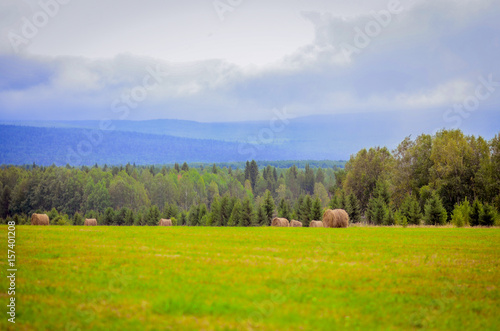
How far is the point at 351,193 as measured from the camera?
6594cm

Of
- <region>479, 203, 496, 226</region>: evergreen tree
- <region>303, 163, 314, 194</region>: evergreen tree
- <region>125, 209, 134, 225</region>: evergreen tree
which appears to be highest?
<region>303, 163, 314, 194</region>: evergreen tree

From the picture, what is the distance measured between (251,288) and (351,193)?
188ft

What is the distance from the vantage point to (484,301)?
10.9 m

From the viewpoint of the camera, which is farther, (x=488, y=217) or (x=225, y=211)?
(x=225, y=211)

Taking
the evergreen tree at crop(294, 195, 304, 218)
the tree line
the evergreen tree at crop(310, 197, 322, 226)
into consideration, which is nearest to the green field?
the tree line

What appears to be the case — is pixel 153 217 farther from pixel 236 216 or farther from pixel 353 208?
pixel 353 208

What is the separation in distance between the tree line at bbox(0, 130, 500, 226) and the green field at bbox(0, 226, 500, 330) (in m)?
28.7

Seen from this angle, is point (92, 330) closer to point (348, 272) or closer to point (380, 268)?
point (348, 272)

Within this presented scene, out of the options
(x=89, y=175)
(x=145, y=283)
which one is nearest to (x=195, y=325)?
(x=145, y=283)

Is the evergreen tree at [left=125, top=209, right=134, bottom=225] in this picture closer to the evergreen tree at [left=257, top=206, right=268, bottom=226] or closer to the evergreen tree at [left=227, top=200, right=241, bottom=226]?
the evergreen tree at [left=227, top=200, right=241, bottom=226]

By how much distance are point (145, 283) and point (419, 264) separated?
35.5ft

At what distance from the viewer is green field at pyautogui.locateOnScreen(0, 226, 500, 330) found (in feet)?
29.2

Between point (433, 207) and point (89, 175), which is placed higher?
point (89, 175)

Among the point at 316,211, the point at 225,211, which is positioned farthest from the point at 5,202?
the point at 316,211
